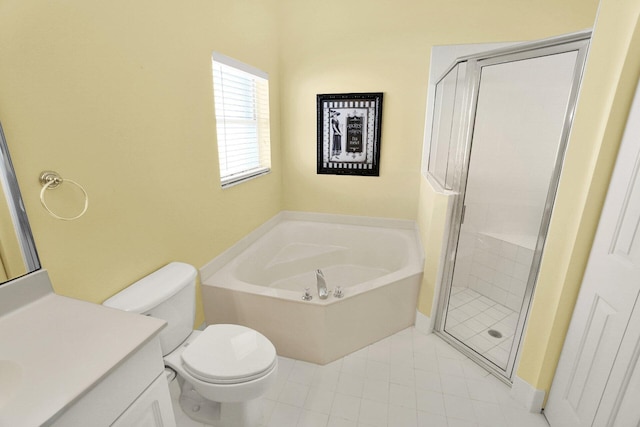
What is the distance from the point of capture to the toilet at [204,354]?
4.19ft

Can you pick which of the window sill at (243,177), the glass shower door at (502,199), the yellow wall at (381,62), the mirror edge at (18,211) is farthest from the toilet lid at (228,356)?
the yellow wall at (381,62)

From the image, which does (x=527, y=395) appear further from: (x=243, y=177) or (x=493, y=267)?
(x=243, y=177)

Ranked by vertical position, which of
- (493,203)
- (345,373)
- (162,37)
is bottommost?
(345,373)

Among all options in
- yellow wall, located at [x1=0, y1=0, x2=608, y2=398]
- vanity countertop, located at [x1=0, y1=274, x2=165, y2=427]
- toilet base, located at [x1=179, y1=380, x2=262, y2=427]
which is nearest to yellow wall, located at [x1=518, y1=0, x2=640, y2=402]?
yellow wall, located at [x1=0, y1=0, x2=608, y2=398]

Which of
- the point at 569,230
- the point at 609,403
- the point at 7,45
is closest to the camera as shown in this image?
the point at 7,45

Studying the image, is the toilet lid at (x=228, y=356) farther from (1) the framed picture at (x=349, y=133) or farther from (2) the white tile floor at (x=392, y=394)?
(1) the framed picture at (x=349, y=133)

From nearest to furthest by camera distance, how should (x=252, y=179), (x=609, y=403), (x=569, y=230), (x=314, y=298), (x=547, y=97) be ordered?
(x=609, y=403) → (x=569, y=230) → (x=314, y=298) → (x=547, y=97) → (x=252, y=179)

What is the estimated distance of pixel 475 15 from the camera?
93.5 inches

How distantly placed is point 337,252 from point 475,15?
2.23m

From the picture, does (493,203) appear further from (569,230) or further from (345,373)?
(345,373)

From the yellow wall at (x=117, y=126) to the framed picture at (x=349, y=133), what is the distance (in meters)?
1.03

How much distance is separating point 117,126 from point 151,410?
3.56ft

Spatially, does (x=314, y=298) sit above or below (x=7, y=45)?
below

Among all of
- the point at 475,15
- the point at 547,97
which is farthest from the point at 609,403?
the point at 475,15
